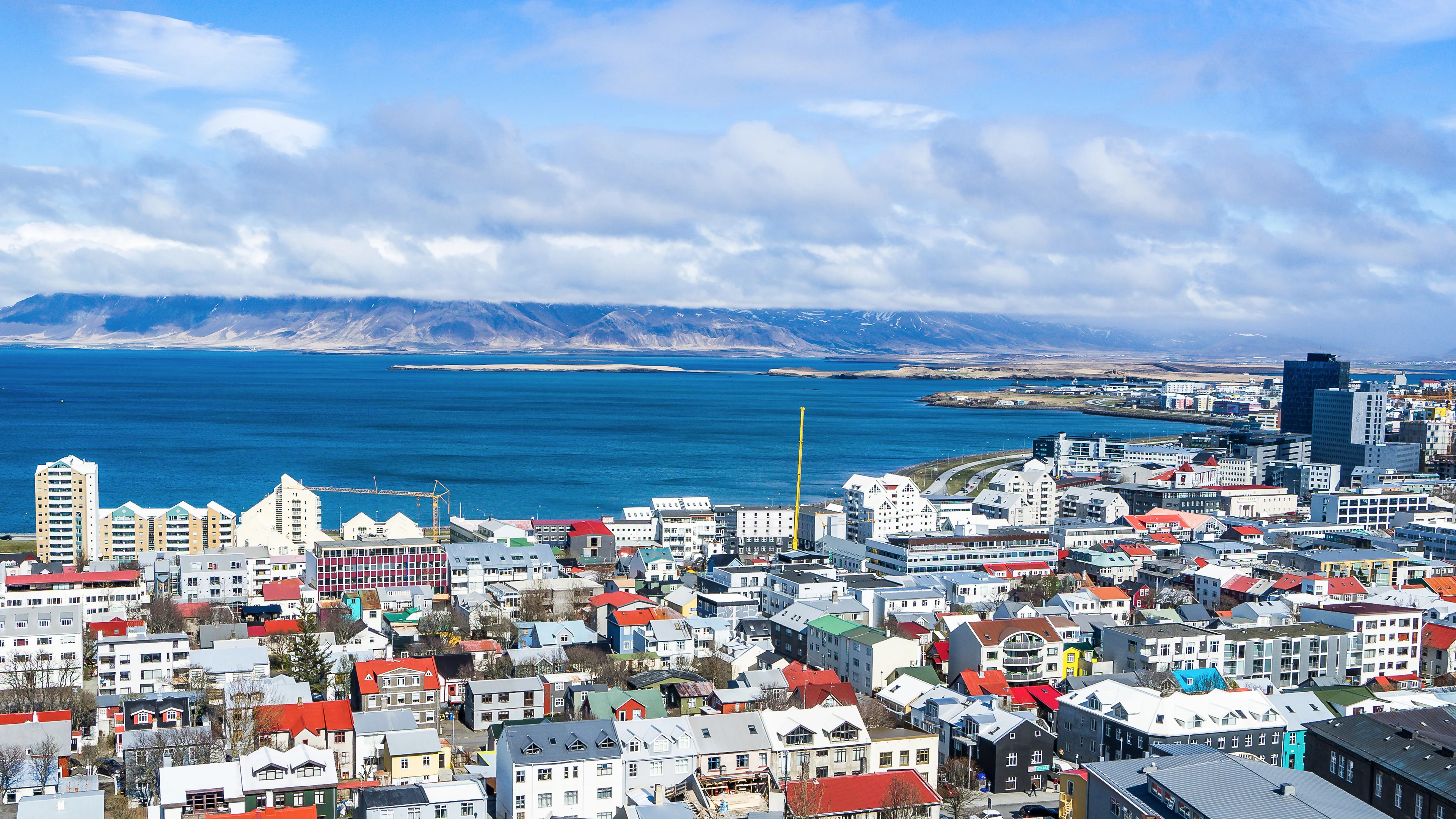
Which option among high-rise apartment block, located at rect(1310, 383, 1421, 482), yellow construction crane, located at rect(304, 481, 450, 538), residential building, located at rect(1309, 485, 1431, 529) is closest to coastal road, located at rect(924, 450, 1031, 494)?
residential building, located at rect(1309, 485, 1431, 529)

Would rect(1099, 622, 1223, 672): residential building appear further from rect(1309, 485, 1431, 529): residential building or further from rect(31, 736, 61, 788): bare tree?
rect(1309, 485, 1431, 529): residential building

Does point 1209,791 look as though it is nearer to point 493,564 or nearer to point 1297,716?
point 1297,716

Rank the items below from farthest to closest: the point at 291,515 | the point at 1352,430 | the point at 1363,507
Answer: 1. the point at 1352,430
2. the point at 1363,507
3. the point at 291,515

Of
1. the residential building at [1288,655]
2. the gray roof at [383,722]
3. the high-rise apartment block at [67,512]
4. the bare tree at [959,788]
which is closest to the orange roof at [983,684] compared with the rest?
the bare tree at [959,788]

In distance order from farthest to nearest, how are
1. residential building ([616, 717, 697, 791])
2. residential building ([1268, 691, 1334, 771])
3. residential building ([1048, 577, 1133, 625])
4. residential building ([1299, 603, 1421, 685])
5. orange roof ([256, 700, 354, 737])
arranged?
residential building ([1048, 577, 1133, 625]) → residential building ([1299, 603, 1421, 685]) → residential building ([1268, 691, 1334, 771]) → orange roof ([256, 700, 354, 737]) → residential building ([616, 717, 697, 791])

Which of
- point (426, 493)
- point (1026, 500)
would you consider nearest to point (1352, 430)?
point (1026, 500)

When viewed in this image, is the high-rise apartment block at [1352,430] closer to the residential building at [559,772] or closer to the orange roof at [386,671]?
the orange roof at [386,671]
